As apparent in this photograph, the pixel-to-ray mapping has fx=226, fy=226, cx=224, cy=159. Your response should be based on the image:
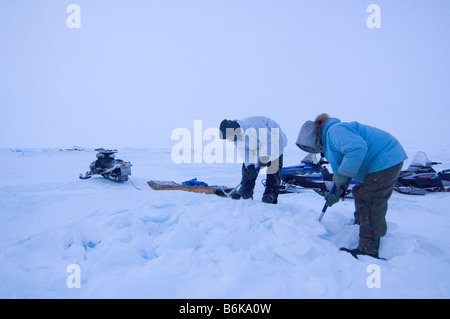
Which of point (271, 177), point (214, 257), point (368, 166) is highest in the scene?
point (368, 166)

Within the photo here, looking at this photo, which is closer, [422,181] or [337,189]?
[337,189]

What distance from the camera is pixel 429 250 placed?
7.80 ft

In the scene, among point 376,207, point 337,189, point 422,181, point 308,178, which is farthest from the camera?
point 422,181

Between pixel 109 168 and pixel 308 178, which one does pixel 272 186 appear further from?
pixel 109 168

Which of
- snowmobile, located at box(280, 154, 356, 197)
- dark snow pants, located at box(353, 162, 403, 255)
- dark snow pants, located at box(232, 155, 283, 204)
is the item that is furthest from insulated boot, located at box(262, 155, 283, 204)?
snowmobile, located at box(280, 154, 356, 197)

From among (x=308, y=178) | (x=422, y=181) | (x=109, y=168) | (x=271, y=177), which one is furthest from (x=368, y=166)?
(x=109, y=168)

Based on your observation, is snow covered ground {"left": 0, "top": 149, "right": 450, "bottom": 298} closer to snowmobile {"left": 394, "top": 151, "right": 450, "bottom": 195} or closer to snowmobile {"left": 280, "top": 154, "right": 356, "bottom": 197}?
snowmobile {"left": 280, "top": 154, "right": 356, "bottom": 197}

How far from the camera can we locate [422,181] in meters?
6.46

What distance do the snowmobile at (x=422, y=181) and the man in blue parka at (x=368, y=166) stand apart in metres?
5.52

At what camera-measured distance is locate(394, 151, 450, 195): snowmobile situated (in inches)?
254

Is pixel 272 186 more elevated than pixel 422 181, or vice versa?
pixel 272 186

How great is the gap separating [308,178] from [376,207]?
4196 mm

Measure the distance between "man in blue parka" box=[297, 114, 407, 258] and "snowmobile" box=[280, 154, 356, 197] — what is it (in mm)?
3817
